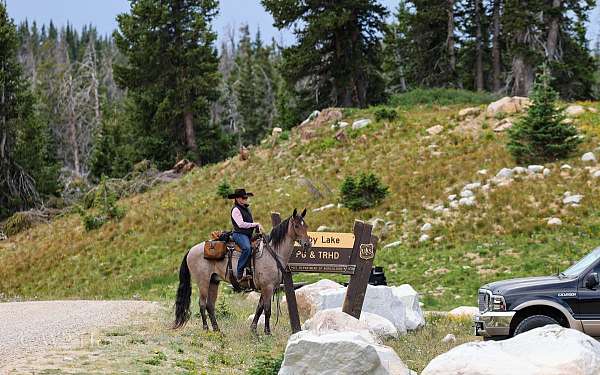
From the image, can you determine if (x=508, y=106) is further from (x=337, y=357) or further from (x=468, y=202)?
(x=337, y=357)

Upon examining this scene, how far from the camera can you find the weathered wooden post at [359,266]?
14211 millimetres

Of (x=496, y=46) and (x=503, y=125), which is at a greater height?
(x=496, y=46)

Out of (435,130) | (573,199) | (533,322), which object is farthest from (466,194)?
(533,322)

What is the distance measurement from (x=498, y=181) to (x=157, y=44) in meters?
26.2

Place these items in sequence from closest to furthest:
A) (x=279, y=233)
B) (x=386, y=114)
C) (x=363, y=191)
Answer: (x=279, y=233)
(x=363, y=191)
(x=386, y=114)

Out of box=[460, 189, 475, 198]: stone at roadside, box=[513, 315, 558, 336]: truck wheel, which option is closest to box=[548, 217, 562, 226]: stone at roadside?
box=[460, 189, 475, 198]: stone at roadside

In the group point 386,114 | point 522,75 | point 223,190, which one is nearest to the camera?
point 223,190

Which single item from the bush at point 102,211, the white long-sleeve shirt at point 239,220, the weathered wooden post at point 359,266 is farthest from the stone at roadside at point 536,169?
the bush at point 102,211

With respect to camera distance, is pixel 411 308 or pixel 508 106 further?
pixel 508 106

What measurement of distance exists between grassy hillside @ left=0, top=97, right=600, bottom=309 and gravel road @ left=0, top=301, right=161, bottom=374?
5.74m

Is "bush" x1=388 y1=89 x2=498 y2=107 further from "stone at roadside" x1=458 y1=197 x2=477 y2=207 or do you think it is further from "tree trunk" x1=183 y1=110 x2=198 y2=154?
"stone at roadside" x1=458 y1=197 x2=477 y2=207

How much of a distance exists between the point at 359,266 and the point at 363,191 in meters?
13.6

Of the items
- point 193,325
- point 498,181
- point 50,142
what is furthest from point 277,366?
point 50,142

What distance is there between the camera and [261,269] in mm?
13625
